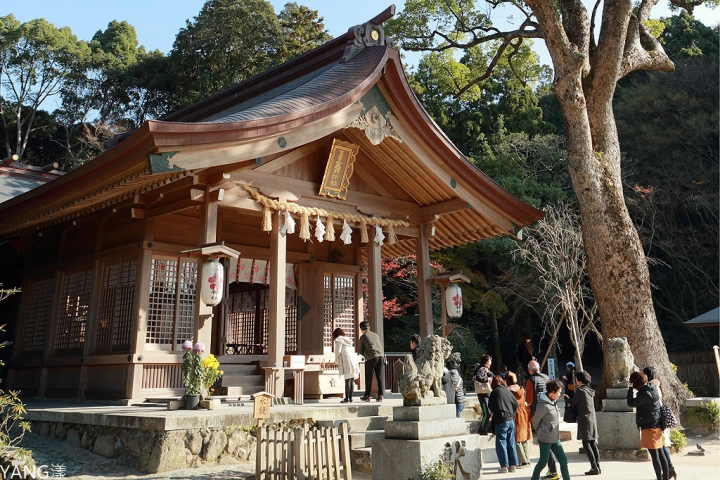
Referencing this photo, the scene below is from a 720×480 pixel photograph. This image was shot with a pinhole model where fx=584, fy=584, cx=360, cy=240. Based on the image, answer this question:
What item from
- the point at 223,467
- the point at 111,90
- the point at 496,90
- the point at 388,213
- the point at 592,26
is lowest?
the point at 223,467

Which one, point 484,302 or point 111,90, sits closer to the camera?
point 484,302

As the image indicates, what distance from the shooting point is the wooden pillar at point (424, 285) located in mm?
11930

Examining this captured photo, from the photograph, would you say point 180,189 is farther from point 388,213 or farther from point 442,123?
point 442,123

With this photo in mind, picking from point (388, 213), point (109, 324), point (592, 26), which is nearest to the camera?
point (109, 324)

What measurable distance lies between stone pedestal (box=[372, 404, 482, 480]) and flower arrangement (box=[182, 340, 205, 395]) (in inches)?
121

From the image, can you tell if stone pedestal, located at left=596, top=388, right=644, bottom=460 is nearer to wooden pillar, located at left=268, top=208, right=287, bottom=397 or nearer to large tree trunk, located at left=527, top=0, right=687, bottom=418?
large tree trunk, located at left=527, top=0, right=687, bottom=418

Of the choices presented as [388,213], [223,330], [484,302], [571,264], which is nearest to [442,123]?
[484,302]

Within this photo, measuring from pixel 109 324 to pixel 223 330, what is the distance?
2.16 m

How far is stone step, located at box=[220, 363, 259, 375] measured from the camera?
11.1m

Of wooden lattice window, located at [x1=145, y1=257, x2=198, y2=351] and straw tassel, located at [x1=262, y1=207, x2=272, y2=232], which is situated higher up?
A: straw tassel, located at [x1=262, y1=207, x2=272, y2=232]

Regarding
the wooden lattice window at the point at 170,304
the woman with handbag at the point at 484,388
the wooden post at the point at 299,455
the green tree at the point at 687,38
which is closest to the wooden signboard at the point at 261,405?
the wooden post at the point at 299,455

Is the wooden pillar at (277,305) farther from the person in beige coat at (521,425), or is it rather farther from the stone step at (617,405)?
the stone step at (617,405)

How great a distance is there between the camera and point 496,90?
1160 inches

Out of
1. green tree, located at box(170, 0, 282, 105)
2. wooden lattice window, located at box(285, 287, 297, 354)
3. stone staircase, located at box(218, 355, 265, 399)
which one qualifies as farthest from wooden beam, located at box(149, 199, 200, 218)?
green tree, located at box(170, 0, 282, 105)
